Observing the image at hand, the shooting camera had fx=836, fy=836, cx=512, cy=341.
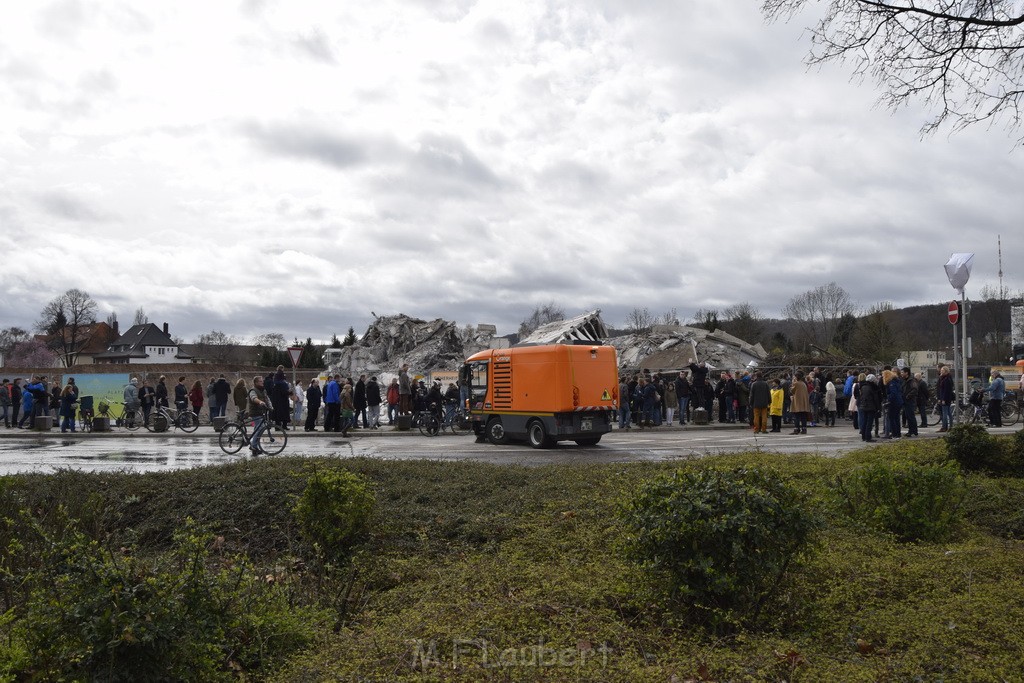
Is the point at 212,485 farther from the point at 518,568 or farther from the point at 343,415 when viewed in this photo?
the point at 343,415

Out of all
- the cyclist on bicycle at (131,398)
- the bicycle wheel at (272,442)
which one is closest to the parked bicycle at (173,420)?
the cyclist on bicycle at (131,398)

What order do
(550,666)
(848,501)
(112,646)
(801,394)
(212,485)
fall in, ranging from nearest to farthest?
(112,646)
(550,666)
(848,501)
(212,485)
(801,394)

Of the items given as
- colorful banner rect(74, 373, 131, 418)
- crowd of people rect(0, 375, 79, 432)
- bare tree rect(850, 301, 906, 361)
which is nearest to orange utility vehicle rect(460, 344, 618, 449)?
crowd of people rect(0, 375, 79, 432)

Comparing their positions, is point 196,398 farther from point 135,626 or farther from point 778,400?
point 135,626

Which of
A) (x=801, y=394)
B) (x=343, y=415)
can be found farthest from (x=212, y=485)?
(x=801, y=394)

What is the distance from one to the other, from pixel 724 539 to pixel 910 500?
145 inches

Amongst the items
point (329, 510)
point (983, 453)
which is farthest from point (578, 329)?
point (329, 510)

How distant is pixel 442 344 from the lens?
61188mm

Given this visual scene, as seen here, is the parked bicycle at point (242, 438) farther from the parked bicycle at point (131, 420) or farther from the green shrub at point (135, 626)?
the green shrub at point (135, 626)

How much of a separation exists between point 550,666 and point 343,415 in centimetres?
2336

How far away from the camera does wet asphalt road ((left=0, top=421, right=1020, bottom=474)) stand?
55.8 ft

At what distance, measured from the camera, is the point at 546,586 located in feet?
19.2

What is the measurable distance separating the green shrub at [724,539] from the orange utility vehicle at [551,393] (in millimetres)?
Answer: 14781

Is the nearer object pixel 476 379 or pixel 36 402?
pixel 476 379
